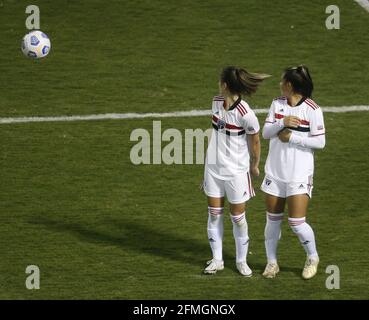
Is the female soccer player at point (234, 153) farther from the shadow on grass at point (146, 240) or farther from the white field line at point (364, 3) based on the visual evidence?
the white field line at point (364, 3)

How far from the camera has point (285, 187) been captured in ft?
46.1

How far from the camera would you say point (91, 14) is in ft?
77.5

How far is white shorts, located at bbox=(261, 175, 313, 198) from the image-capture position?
45.8 ft

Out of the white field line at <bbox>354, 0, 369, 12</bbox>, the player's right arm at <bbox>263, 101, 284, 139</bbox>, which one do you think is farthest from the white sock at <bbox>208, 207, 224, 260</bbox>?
the white field line at <bbox>354, 0, 369, 12</bbox>

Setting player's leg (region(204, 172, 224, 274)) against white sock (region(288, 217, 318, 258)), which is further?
player's leg (region(204, 172, 224, 274))

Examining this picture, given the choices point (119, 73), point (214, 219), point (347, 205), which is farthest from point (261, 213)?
point (119, 73)

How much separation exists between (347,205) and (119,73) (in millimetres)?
6231

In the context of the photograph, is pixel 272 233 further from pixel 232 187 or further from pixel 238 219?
pixel 232 187

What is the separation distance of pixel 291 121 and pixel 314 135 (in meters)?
0.33

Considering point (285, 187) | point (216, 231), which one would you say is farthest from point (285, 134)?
point (216, 231)

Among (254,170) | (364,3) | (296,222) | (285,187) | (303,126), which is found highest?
(364,3)

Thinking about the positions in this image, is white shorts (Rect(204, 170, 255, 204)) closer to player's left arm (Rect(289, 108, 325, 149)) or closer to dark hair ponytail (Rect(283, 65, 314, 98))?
player's left arm (Rect(289, 108, 325, 149))

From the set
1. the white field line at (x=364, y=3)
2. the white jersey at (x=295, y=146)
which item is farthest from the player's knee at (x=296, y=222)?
the white field line at (x=364, y=3)

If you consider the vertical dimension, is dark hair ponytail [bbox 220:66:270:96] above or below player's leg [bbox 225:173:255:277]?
above
